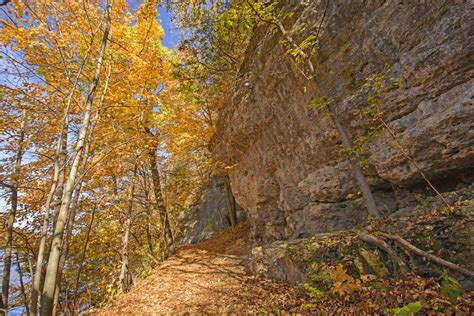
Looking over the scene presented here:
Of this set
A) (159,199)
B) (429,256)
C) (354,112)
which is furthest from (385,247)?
(159,199)

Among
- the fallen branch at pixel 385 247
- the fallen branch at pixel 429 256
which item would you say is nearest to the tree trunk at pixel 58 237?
the fallen branch at pixel 385 247

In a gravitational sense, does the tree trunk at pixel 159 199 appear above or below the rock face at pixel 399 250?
above

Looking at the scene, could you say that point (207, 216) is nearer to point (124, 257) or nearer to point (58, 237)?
point (124, 257)

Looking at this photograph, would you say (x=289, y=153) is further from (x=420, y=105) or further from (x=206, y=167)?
(x=206, y=167)

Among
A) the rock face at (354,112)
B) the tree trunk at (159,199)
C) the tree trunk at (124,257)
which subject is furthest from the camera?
the tree trunk at (159,199)

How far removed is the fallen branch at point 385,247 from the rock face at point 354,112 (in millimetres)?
1163

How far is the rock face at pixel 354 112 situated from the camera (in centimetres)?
413

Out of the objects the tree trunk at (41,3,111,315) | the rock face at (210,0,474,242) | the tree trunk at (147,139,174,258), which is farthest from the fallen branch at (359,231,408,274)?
the tree trunk at (147,139,174,258)

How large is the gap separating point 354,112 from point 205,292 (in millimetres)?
6210

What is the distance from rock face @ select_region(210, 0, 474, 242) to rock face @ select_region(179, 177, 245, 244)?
5912 millimetres

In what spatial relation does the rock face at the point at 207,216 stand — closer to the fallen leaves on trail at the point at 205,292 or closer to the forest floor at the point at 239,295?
the forest floor at the point at 239,295

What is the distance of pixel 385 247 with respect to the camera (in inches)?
151

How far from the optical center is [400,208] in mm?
5098

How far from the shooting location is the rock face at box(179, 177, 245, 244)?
606 inches
